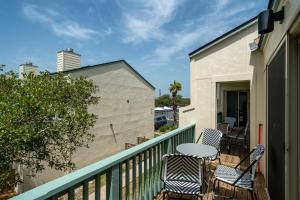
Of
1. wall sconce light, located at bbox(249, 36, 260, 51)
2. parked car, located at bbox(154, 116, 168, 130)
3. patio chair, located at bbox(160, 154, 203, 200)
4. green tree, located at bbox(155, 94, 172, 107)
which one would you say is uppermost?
wall sconce light, located at bbox(249, 36, 260, 51)

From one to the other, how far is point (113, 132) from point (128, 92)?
3177 mm

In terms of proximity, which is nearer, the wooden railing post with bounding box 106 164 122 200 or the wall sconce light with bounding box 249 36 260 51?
the wooden railing post with bounding box 106 164 122 200

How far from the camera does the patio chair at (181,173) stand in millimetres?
2916

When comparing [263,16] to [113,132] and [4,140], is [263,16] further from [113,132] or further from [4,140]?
[113,132]

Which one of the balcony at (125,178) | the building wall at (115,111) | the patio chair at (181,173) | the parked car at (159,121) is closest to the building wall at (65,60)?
the building wall at (115,111)

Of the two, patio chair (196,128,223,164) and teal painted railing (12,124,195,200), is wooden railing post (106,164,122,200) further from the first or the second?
patio chair (196,128,223,164)

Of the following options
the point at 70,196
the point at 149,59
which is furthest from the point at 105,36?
the point at 70,196

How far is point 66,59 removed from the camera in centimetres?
1264

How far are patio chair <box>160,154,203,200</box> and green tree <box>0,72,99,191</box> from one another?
14.3 ft

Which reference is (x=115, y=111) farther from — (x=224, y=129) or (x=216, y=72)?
(x=216, y=72)

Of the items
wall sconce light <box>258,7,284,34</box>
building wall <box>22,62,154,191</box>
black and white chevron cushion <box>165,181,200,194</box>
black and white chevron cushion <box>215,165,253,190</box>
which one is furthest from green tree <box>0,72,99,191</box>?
wall sconce light <box>258,7,284,34</box>

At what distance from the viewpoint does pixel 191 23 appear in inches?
507

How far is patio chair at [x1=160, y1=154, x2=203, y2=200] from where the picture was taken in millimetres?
2916

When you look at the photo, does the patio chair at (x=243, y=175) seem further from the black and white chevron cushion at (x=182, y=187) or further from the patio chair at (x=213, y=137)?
the patio chair at (x=213, y=137)
